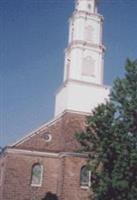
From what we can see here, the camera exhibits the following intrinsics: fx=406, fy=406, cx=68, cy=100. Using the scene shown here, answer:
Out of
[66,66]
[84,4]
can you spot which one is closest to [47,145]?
[66,66]

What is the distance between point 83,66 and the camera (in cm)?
3381

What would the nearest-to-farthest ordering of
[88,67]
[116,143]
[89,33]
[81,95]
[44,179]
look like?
[116,143]
[44,179]
[81,95]
[88,67]
[89,33]

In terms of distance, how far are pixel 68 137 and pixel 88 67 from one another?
6242 millimetres

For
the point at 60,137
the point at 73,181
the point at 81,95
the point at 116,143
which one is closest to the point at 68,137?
the point at 60,137

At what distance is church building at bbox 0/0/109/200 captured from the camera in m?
30.6

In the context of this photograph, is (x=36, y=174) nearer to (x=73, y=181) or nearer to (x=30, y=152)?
(x=30, y=152)

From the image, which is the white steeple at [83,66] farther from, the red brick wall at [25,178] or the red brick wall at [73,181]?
Answer: the red brick wall at [25,178]

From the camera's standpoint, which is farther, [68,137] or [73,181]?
[68,137]

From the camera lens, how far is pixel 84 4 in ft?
119

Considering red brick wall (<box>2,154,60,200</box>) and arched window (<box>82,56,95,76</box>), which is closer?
red brick wall (<box>2,154,60,200</box>)

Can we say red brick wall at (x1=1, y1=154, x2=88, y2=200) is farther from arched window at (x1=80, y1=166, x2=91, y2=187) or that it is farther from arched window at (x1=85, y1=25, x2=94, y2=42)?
arched window at (x1=85, y1=25, x2=94, y2=42)

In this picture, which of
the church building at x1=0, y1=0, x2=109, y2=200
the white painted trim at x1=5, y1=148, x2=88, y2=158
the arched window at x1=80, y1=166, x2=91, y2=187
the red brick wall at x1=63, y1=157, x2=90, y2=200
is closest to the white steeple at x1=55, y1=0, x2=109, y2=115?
the church building at x1=0, y1=0, x2=109, y2=200

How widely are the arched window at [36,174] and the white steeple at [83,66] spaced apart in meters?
5.27

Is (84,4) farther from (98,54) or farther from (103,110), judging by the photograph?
(103,110)
